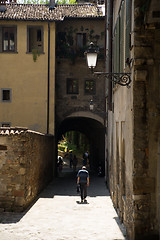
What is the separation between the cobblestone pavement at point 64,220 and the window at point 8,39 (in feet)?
35.1

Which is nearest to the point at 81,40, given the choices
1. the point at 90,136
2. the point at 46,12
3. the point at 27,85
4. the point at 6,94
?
the point at 46,12

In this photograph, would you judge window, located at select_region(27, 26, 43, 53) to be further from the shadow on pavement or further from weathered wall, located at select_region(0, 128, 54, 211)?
weathered wall, located at select_region(0, 128, 54, 211)

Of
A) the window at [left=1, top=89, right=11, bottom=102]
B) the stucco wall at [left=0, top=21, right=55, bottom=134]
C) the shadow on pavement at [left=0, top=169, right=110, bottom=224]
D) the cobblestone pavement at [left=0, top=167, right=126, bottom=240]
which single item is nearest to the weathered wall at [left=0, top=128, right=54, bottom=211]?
the shadow on pavement at [left=0, top=169, right=110, bottom=224]

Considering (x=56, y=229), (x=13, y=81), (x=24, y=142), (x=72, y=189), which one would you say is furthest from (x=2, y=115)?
(x=56, y=229)

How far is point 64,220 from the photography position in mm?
12438

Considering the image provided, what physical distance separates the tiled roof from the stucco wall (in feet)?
2.51

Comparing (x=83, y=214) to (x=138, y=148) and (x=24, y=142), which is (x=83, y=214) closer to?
(x=24, y=142)

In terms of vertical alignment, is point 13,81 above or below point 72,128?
above

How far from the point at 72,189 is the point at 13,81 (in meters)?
8.30

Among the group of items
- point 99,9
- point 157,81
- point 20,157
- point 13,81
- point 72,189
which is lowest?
point 72,189

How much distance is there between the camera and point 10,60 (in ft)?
84.6

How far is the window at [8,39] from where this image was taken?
83.7ft

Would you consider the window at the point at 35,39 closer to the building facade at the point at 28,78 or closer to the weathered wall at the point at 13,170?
the building facade at the point at 28,78

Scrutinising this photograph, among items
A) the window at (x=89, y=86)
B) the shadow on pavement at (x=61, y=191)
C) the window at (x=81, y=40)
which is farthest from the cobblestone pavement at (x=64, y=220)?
the window at (x=81, y=40)
